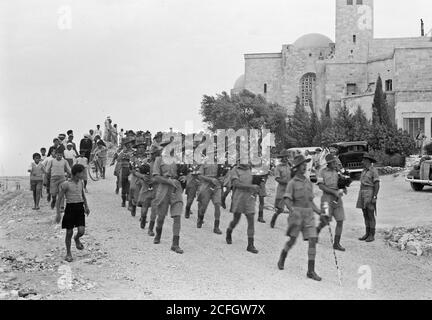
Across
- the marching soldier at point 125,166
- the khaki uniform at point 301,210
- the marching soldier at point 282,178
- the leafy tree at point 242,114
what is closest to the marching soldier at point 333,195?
the marching soldier at point 282,178

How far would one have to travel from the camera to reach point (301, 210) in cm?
955

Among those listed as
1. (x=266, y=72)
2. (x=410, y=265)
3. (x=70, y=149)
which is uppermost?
(x=266, y=72)

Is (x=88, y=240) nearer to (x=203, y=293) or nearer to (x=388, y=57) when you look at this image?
(x=203, y=293)

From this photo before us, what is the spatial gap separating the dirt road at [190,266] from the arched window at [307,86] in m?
41.2

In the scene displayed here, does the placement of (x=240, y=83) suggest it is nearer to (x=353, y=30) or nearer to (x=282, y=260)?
(x=353, y=30)

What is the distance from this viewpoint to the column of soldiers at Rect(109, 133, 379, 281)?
959 cm

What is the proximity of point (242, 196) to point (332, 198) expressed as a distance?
1855 millimetres

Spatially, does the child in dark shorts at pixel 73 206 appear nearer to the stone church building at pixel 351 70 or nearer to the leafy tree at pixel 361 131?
the leafy tree at pixel 361 131

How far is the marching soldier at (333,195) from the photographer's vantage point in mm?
11578

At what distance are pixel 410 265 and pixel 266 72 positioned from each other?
153 ft

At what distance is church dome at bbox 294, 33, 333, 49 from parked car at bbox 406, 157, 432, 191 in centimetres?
3651

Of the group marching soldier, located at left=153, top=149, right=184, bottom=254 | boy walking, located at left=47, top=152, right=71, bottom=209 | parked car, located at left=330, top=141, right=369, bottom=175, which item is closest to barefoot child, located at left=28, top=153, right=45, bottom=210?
boy walking, located at left=47, top=152, right=71, bottom=209
